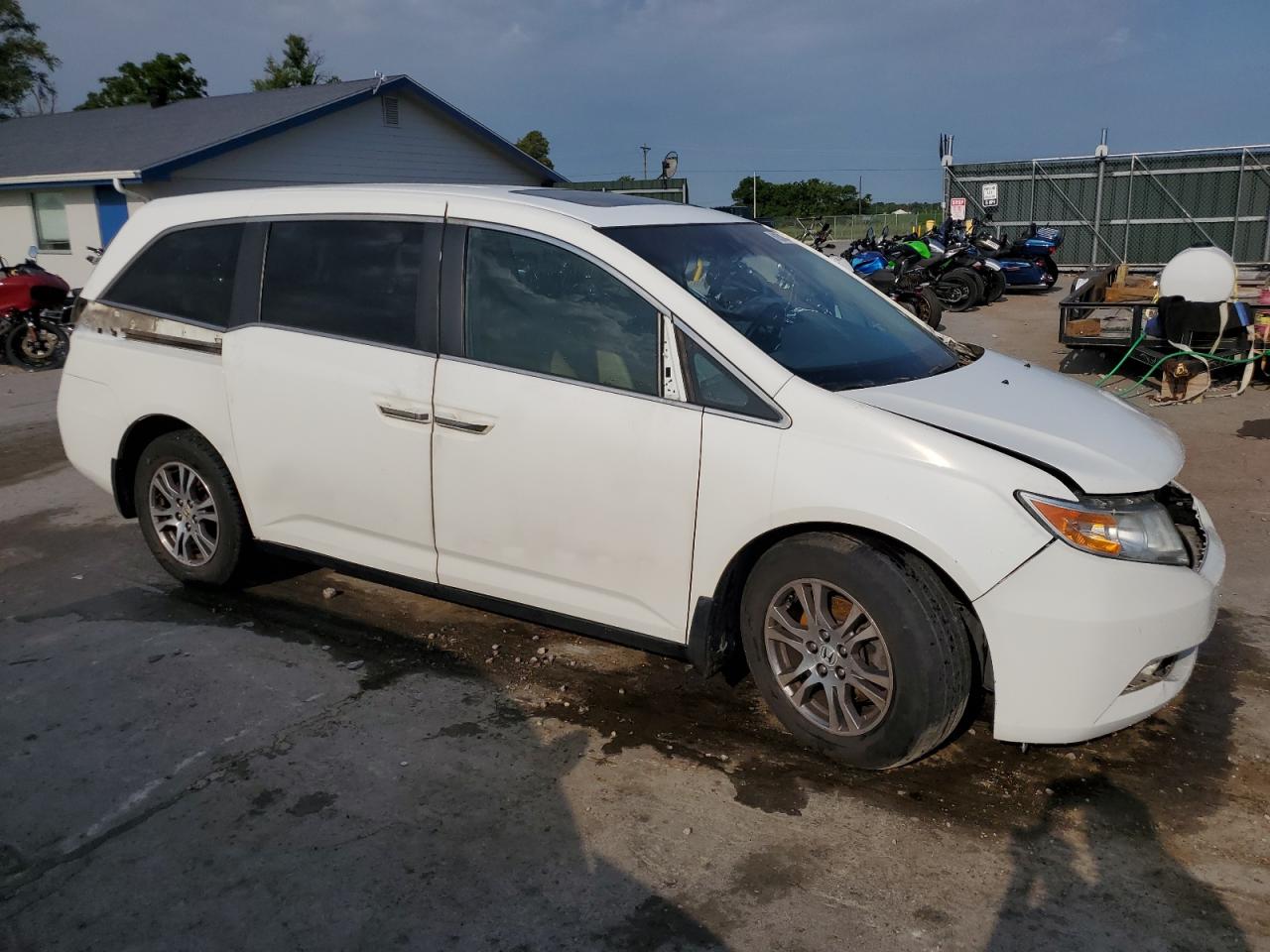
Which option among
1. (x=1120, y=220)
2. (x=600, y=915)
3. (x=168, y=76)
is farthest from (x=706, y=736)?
(x=168, y=76)

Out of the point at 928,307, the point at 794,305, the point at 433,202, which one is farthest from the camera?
the point at 928,307

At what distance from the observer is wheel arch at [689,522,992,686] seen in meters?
3.26

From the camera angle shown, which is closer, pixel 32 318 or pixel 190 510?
pixel 190 510

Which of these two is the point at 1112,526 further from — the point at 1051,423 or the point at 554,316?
the point at 554,316

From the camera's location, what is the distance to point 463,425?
12.9 ft

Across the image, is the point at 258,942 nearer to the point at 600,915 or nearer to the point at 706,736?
the point at 600,915

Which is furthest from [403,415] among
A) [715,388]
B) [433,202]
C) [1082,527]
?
[1082,527]

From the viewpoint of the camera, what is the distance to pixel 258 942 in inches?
107

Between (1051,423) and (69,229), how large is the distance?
20.4 m

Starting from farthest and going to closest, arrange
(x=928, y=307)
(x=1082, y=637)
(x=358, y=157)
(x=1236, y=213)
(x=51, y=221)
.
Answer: (x=1236, y=213)
(x=358, y=157)
(x=51, y=221)
(x=928, y=307)
(x=1082, y=637)

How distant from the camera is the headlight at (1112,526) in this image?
10.1 ft

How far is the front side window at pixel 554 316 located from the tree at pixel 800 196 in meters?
55.3

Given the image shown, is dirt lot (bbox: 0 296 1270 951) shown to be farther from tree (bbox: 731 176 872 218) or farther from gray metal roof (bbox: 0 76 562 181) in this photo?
tree (bbox: 731 176 872 218)

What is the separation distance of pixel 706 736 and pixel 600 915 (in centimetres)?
106
